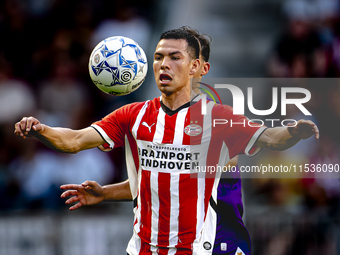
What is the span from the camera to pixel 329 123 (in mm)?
6676

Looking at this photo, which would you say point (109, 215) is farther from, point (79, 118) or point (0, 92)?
point (0, 92)

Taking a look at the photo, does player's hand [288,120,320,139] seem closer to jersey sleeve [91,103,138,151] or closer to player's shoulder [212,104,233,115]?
player's shoulder [212,104,233,115]

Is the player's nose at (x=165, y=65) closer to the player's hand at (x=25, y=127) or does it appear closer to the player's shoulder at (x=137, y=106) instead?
the player's shoulder at (x=137, y=106)

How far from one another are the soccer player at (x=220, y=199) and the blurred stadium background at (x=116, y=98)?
5.99 feet

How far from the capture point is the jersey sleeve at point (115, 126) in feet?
13.0

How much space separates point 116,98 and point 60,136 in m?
3.90

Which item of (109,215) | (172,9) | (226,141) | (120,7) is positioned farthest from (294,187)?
(120,7)

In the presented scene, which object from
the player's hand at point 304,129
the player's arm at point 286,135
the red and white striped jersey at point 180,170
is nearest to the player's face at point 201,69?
the red and white striped jersey at point 180,170

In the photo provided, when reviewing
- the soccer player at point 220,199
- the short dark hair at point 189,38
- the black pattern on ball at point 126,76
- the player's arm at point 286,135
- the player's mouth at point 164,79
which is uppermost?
the short dark hair at point 189,38

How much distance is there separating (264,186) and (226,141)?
2867 millimetres

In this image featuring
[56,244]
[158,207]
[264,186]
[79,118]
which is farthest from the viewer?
[79,118]

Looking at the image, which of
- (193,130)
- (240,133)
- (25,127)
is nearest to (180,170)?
(193,130)

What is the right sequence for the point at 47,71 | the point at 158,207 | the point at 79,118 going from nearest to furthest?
the point at 158,207
the point at 79,118
the point at 47,71

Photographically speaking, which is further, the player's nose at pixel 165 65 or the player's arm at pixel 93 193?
the player's arm at pixel 93 193
